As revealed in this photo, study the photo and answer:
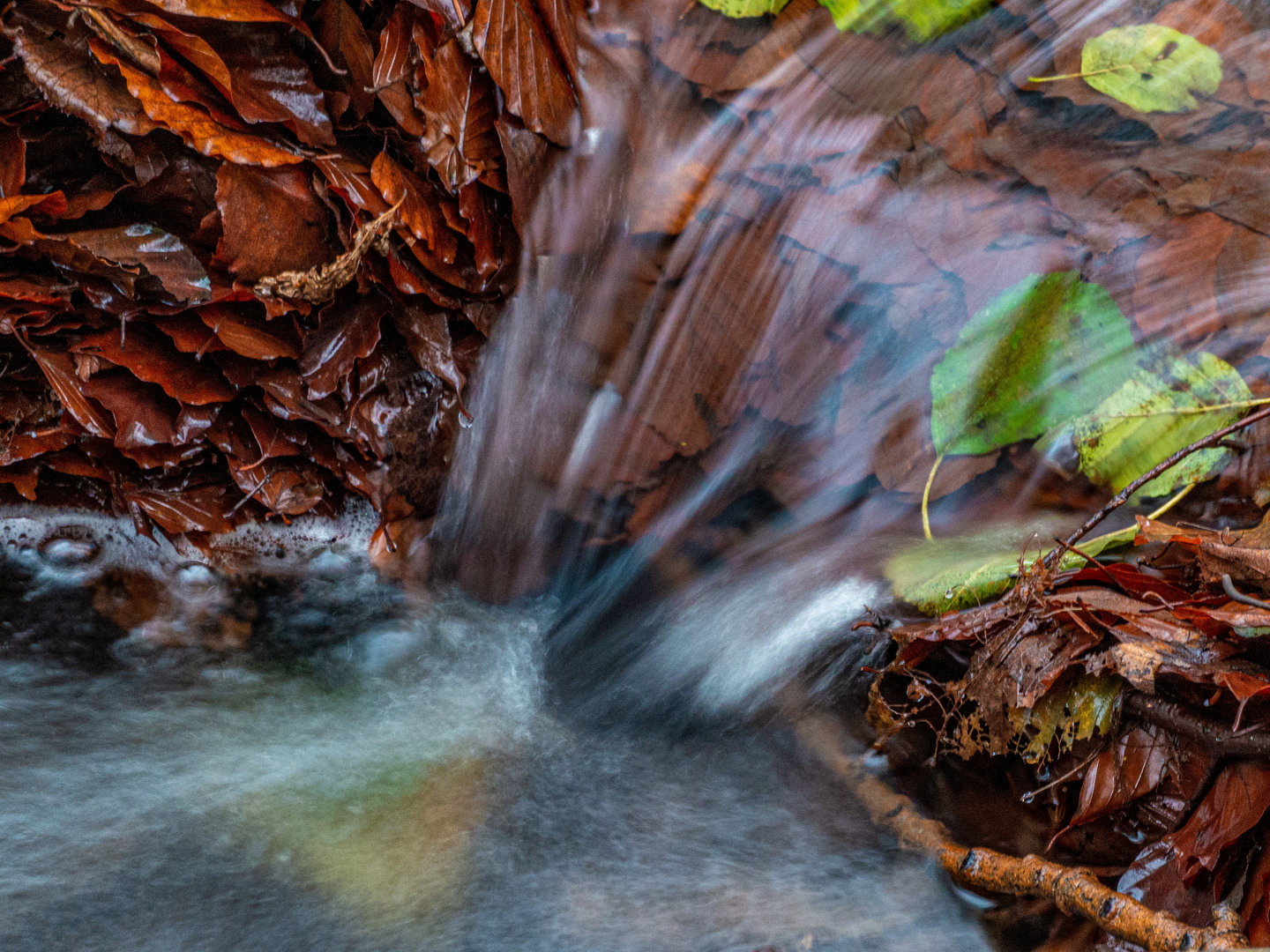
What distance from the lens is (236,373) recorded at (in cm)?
203

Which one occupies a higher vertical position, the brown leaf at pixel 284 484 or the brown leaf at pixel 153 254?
the brown leaf at pixel 153 254

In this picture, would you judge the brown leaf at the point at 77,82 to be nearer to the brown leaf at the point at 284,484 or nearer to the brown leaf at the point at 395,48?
the brown leaf at the point at 395,48

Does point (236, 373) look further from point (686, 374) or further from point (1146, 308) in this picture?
point (1146, 308)

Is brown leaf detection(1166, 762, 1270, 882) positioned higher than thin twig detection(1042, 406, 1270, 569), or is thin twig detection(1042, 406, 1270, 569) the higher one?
thin twig detection(1042, 406, 1270, 569)

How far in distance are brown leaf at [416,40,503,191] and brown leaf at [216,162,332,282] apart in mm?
310

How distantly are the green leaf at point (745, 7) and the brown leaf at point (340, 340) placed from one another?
1078mm

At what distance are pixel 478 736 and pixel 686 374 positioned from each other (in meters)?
1.03

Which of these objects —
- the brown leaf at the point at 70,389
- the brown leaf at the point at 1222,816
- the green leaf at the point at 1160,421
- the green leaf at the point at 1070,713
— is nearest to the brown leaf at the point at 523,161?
the brown leaf at the point at 70,389

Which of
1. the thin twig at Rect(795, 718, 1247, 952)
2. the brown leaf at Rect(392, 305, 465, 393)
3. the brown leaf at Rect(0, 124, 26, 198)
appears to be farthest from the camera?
the brown leaf at Rect(392, 305, 465, 393)

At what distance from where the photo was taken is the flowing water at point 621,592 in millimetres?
1464

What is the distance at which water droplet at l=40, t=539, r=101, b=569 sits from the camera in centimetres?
234

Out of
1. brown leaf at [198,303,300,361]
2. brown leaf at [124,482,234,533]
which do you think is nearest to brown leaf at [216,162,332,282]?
brown leaf at [198,303,300,361]

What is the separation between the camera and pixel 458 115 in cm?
187

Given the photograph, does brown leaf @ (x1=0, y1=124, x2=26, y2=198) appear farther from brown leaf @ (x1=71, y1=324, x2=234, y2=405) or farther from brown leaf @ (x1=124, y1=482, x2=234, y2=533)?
brown leaf @ (x1=124, y1=482, x2=234, y2=533)
